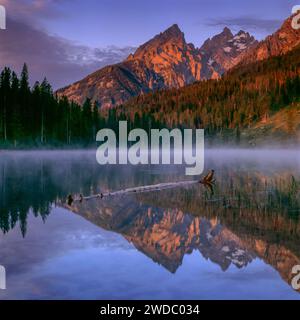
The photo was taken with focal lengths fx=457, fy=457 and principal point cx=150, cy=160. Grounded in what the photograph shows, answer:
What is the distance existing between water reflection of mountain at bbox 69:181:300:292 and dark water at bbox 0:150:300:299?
1.3 inches

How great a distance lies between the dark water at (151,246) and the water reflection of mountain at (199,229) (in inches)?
1.3

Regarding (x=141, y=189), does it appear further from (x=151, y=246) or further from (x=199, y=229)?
(x=151, y=246)

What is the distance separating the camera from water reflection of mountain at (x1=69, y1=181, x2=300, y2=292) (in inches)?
535

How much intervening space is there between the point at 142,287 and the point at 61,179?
1018 inches

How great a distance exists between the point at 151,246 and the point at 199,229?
320 cm

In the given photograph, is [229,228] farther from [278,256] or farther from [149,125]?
[149,125]

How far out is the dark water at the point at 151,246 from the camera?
35.8 feet

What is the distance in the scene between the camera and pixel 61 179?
35.8 metres

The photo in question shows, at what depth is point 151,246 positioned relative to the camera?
14891mm

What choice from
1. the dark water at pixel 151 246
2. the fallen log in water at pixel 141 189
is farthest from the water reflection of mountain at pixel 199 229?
the fallen log in water at pixel 141 189

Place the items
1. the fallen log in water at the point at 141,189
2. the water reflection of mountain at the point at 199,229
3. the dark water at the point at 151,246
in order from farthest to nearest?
the fallen log in water at the point at 141,189 → the water reflection of mountain at the point at 199,229 → the dark water at the point at 151,246

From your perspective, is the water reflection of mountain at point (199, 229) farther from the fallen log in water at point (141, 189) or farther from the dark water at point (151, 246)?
the fallen log in water at point (141, 189)

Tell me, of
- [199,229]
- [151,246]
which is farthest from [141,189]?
[151,246]
